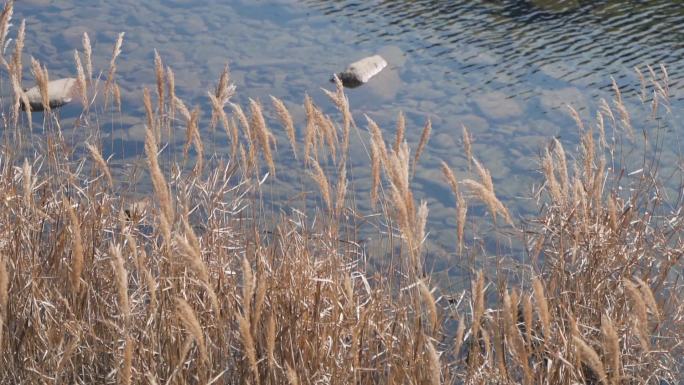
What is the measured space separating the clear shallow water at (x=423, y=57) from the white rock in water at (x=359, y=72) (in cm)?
7

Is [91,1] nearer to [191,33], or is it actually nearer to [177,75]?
[191,33]

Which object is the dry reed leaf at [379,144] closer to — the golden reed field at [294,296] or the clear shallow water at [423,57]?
the golden reed field at [294,296]

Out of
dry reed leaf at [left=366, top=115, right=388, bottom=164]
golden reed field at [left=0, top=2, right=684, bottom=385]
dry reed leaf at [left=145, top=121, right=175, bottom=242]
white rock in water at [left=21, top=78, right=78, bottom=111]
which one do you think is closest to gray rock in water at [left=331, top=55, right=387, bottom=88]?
white rock in water at [left=21, top=78, right=78, bottom=111]

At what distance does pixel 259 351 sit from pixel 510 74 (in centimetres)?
452

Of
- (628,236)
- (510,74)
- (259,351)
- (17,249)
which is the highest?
(17,249)

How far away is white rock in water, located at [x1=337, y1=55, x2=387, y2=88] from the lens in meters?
6.86

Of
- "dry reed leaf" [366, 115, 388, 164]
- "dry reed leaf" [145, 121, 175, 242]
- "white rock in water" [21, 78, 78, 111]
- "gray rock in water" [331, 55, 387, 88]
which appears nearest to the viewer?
"dry reed leaf" [145, 121, 175, 242]

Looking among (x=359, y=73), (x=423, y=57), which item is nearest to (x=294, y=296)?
(x=359, y=73)

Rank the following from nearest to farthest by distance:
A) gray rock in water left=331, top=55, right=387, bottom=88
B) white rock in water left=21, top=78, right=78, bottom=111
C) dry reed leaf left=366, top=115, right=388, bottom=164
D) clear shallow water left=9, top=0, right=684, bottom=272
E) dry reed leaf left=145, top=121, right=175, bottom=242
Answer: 1. dry reed leaf left=145, top=121, right=175, bottom=242
2. dry reed leaf left=366, top=115, right=388, bottom=164
3. clear shallow water left=9, top=0, right=684, bottom=272
4. white rock in water left=21, top=78, right=78, bottom=111
5. gray rock in water left=331, top=55, right=387, bottom=88

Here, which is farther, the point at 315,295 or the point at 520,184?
the point at 520,184

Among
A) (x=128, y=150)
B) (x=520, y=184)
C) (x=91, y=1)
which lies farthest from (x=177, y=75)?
(x=520, y=184)

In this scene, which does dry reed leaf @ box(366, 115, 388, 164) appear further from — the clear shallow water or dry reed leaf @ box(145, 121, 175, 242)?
the clear shallow water

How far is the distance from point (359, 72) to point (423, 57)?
702mm

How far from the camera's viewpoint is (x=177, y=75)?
6.98m
